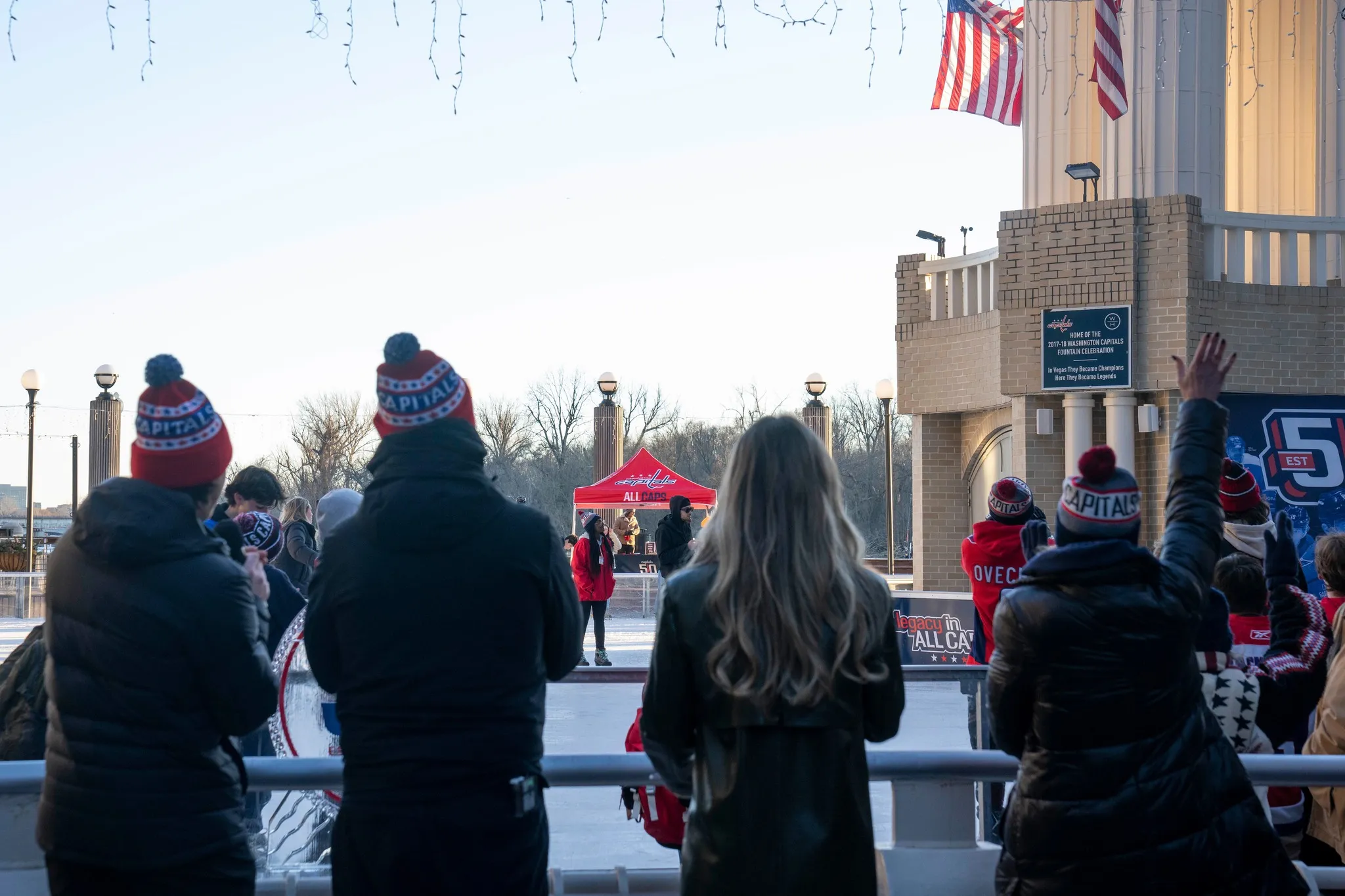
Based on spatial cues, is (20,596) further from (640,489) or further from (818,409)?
(818,409)

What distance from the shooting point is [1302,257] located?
57.1 ft

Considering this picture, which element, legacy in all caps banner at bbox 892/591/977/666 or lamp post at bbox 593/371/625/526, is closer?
legacy in all caps banner at bbox 892/591/977/666

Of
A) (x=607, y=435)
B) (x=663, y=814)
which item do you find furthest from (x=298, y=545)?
(x=607, y=435)

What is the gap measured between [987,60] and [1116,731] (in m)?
16.1

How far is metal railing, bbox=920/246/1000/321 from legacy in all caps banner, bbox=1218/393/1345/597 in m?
3.58

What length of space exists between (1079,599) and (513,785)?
52.4 inches

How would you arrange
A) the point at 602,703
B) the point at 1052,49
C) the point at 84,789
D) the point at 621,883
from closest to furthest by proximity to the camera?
the point at 84,789, the point at 621,883, the point at 602,703, the point at 1052,49

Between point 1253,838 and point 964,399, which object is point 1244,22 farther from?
point 1253,838

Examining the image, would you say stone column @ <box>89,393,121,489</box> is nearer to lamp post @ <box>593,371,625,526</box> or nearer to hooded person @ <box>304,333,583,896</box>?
lamp post @ <box>593,371,625,526</box>

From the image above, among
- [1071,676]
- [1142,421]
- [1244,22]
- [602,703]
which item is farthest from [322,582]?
[1244,22]

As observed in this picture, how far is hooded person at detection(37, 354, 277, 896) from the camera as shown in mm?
2928

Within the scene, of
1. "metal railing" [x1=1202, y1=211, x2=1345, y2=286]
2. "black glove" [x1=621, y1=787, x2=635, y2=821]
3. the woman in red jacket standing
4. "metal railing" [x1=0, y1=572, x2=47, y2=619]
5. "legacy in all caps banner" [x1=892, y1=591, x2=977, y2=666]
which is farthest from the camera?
"metal railing" [x1=0, y1=572, x2=47, y2=619]

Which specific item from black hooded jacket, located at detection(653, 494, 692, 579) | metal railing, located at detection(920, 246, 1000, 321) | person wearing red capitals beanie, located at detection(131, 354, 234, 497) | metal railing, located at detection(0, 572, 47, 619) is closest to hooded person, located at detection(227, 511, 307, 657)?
person wearing red capitals beanie, located at detection(131, 354, 234, 497)

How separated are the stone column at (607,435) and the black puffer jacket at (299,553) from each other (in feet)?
96.2
